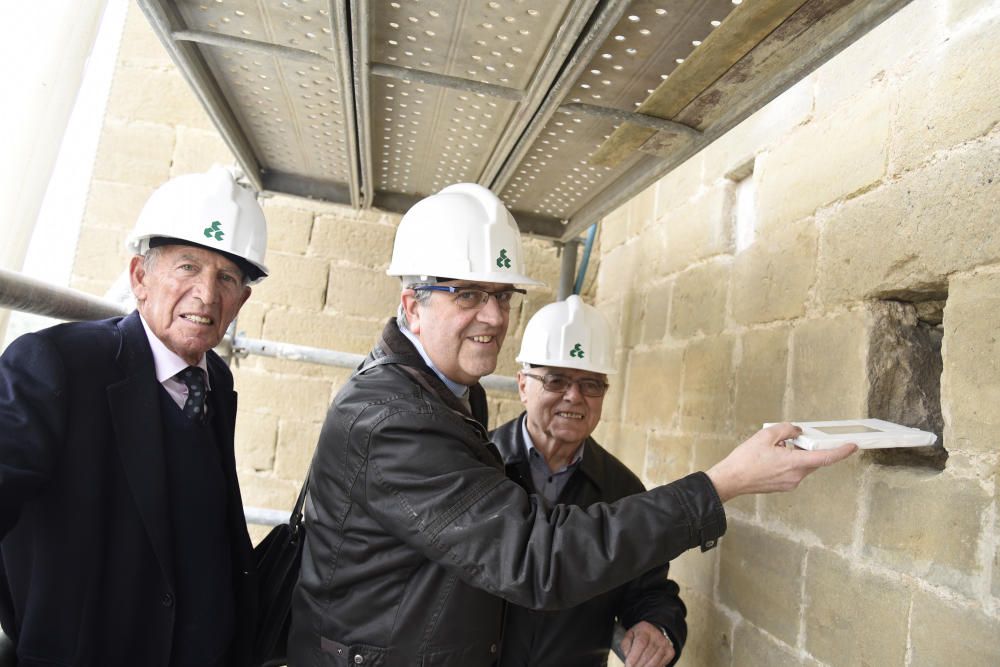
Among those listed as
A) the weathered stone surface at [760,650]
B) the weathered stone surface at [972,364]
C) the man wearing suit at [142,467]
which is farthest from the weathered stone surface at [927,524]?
the man wearing suit at [142,467]

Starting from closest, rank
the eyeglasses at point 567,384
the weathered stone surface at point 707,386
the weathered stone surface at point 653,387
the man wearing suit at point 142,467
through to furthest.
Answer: the man wearing suit at point 142,467 < the weathered stone surface at point 707,386 < the eyeglasses at point 567,384 < the weathered stone surface at point 653,387

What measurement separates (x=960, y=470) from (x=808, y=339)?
27.4 inches

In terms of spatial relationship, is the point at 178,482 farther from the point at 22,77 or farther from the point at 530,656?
the point at 530,656

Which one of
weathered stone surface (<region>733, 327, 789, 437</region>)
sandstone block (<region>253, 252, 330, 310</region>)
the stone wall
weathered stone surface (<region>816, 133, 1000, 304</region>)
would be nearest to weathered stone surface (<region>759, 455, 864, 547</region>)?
the stone wall

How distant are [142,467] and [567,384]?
164 centimetres

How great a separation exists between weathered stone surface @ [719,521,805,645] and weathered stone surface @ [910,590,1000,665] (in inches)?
19.2

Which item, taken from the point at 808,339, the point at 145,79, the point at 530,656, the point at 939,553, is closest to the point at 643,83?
the point at 808,339

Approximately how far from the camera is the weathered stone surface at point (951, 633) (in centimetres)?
161

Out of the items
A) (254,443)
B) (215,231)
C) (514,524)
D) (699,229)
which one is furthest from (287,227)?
(514,524)

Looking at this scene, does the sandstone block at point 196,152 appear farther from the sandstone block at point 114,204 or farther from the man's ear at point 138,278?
the man's ear at point 138,278

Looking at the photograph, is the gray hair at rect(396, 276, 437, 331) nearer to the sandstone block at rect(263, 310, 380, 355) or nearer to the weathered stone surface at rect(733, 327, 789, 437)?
the weathered stone surface at rect(733, 327, 789, 437)

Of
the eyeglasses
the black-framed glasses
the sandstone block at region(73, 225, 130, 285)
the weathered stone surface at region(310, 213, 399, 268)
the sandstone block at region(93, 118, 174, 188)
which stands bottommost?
the eyeglasses

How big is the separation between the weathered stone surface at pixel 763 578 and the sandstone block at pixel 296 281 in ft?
9.04

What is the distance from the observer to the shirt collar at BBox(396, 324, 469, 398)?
2006 millimetres
